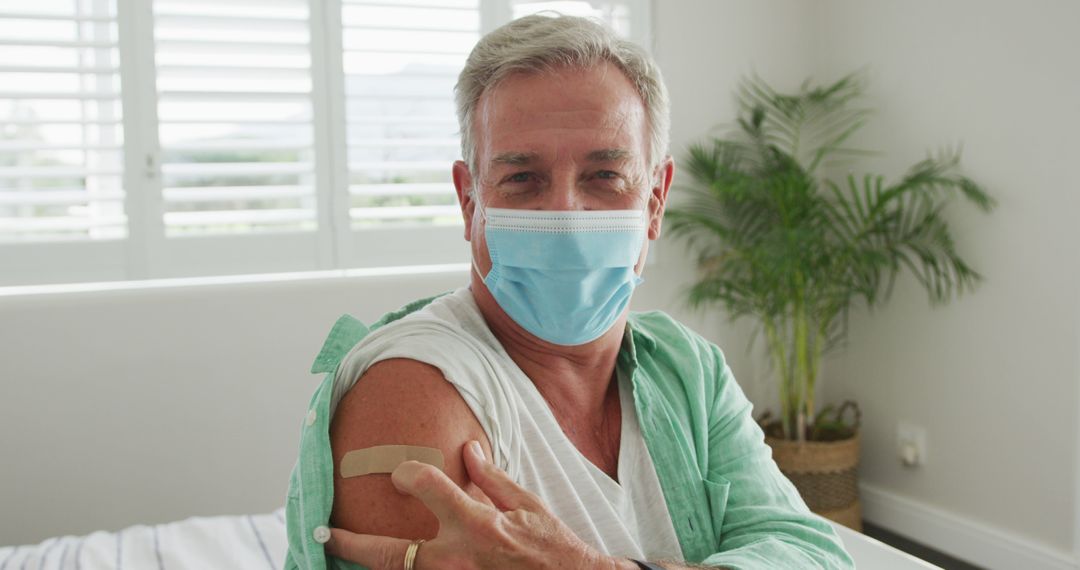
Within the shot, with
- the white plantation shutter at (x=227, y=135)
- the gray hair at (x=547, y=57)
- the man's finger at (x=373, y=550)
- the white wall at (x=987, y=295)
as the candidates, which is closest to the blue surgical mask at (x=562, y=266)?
the gray hair at (x=547, y=57)

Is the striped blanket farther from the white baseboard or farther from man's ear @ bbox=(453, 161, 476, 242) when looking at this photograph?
the white baseboard

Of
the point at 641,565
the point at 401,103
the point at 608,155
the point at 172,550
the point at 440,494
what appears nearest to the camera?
the point at 440,494

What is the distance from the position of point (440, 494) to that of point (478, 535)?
0.05m

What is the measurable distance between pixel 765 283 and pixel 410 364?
2375 millimetres

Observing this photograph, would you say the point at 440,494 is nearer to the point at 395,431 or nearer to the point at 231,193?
the point at 395,431

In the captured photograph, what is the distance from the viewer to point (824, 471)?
3.18 m

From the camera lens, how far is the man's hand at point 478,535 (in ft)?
2.84

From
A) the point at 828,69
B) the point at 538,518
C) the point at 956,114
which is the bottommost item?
the point at 538,518

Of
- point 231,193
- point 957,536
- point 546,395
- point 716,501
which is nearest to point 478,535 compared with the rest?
point 546,395

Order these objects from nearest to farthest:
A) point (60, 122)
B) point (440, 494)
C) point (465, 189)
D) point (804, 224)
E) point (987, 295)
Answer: point (440, 494) < point (465, 189) < point (60, 122) < point (987, 295) < point (804, 224)

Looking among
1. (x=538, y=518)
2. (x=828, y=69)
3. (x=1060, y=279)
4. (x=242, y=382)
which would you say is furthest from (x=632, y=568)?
(x=828, y=69)

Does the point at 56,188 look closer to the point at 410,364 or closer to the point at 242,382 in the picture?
the point at 242,382

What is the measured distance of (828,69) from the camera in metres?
3.60

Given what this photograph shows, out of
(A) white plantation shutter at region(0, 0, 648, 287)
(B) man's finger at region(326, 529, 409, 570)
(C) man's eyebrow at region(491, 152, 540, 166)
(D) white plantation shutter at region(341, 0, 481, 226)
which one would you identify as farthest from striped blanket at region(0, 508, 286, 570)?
(D) white plantation shutter at region(341, 0, 481, 226)
